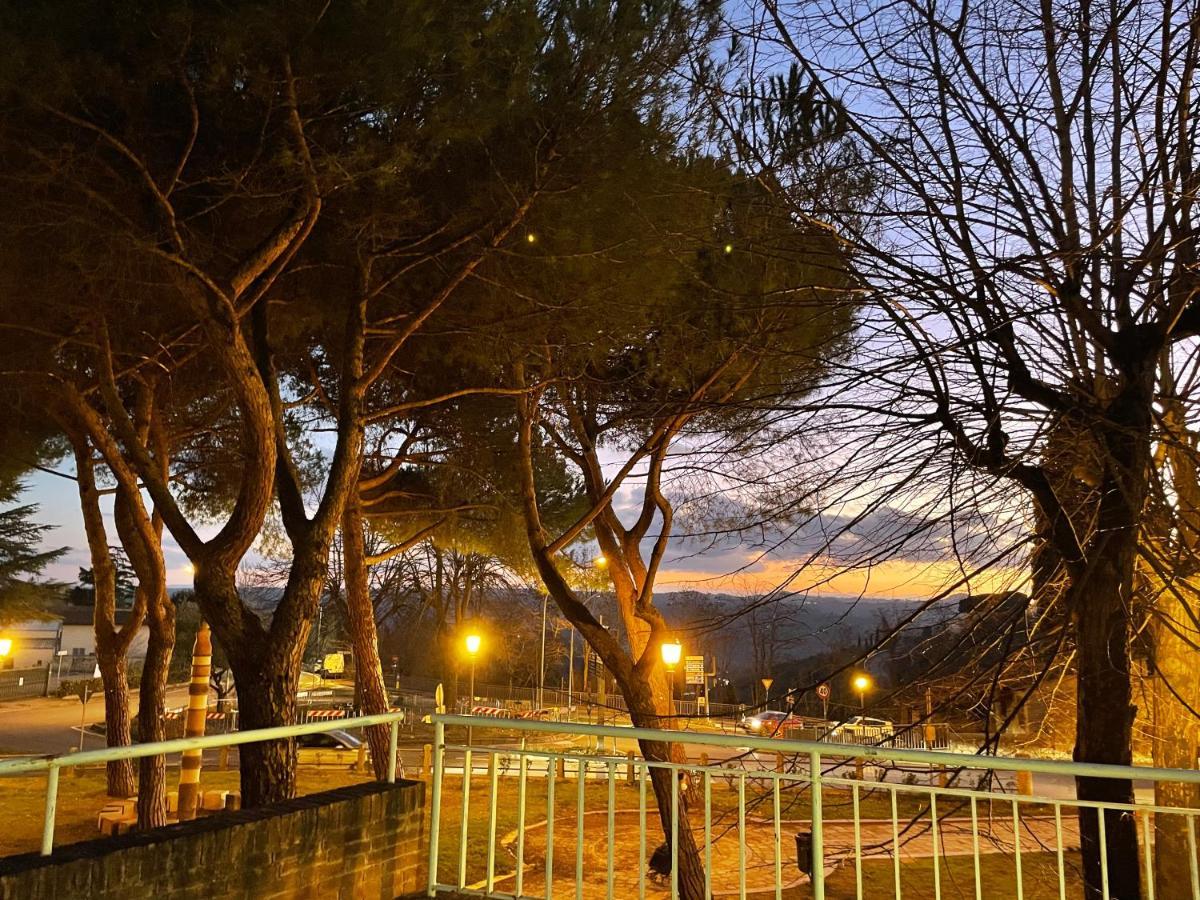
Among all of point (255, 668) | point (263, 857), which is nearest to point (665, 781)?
point (255, 668)

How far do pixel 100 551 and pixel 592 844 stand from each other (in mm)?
7878

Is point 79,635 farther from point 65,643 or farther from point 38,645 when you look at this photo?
point 38,645

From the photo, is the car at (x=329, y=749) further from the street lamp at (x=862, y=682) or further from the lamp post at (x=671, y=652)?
the street lamp at (x=862, y=682)

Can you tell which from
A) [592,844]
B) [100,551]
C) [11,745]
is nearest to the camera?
[592,844]

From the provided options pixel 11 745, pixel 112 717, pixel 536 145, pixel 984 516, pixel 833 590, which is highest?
pixel 536 145

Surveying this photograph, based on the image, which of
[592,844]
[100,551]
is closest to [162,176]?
[100,551]

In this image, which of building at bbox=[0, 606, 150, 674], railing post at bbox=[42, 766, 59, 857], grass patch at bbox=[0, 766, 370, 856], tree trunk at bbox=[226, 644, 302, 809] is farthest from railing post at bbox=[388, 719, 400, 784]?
building at bbox=[0, 606, 150, 674]

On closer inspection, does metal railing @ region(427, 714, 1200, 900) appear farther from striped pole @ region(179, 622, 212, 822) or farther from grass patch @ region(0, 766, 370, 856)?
striped pole @ region(179, 622, 212, 822)

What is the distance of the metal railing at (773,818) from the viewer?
10.3 feet

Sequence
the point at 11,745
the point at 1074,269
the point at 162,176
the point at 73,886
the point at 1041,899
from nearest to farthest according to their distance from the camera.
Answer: the point at 73,886 → the point at 1074,269 → the point at 162,176 → the point at 1041,899 → the point at 11,745

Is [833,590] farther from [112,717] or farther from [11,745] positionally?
[11,745]

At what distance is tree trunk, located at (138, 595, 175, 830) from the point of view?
9.41m

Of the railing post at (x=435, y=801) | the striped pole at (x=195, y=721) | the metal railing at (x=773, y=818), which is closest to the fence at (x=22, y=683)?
the metal railing at (x=773, y=818)

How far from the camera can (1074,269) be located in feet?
12.0
